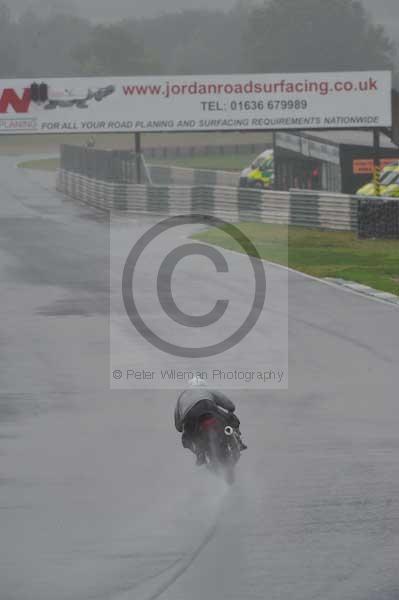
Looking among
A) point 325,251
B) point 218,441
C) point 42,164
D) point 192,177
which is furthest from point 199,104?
point 42,164

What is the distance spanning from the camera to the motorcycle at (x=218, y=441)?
35.2 feet

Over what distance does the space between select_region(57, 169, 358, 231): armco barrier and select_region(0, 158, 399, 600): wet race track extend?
56.8ft

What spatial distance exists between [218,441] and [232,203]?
3262cm

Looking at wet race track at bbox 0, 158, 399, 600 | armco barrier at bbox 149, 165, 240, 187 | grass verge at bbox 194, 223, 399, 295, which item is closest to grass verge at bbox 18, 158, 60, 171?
armco barrier at bbox 149, 165, 240, 187

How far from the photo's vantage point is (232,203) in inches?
1699

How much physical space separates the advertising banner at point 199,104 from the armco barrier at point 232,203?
95.0 inches

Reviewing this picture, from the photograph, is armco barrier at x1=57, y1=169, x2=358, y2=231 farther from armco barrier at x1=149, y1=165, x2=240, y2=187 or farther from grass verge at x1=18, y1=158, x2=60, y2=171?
grass verge at x1=18, y1=158, x2=60, y2=171

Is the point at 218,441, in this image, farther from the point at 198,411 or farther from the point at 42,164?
the point at 42,164

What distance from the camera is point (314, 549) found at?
9023mm

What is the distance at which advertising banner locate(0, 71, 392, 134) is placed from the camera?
1750 inches

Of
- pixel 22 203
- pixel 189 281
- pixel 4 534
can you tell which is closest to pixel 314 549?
pixel 4 534

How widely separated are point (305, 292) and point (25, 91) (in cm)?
2159

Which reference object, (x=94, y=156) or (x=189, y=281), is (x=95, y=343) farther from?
(x=94, y=156)

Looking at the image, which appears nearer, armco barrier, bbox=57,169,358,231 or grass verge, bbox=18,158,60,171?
armco barrier, bbox=57,169,358,231
